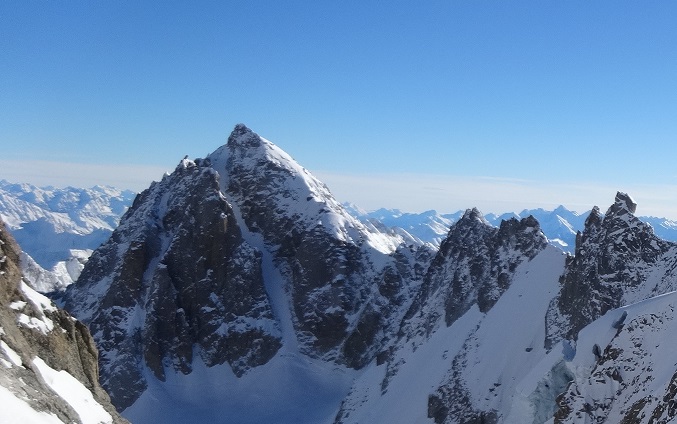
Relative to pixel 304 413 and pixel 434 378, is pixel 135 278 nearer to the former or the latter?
pixel 304 413

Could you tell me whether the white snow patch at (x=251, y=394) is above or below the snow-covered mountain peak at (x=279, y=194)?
below

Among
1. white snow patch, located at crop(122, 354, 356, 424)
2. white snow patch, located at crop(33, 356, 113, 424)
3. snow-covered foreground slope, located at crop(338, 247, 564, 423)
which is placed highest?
white snow patch, located at crop(33, 356, 113, 424)

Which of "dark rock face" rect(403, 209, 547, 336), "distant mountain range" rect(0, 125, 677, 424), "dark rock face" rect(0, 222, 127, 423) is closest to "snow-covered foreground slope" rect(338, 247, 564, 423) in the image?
"distant mountain range" rect(0, 125, 677, 424)

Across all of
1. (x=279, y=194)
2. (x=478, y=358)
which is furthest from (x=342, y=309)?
(x=478, y=358)

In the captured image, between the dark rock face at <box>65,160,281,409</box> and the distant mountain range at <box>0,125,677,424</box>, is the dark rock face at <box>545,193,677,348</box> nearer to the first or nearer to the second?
the distant mountain range at <box>0,125,677,424</box>

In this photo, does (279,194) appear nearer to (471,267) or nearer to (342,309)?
(342,309)

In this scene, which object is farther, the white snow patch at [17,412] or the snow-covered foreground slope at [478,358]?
the snow-covered foreground slope at [478,358]

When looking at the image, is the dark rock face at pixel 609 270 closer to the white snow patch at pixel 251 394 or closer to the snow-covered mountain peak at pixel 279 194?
the white snow patch at pixel 251 394

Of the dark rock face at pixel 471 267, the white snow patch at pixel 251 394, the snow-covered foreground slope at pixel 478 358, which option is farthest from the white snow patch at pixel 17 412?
the white snow patch at pixel 251 394
